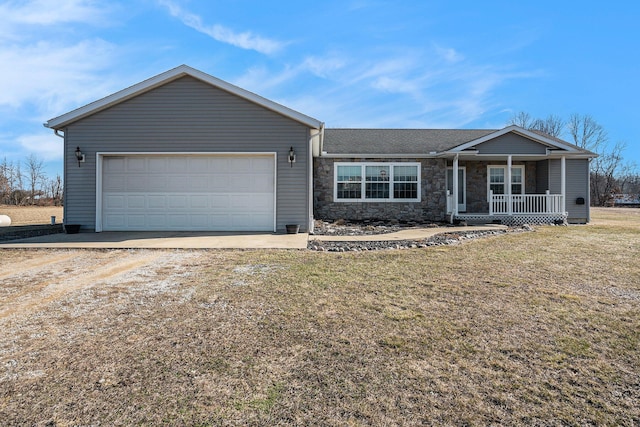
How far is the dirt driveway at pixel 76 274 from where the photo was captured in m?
3.77

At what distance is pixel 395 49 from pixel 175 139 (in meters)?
8.59

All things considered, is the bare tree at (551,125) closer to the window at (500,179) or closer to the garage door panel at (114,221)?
the window at (500,179)

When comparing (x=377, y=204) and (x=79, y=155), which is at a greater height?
(x=79, y=155)

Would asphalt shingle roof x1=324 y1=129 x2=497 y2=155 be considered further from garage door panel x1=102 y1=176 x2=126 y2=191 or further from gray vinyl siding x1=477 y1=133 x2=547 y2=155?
garage door panel x1=102 y1=176 x2=126 y2=191

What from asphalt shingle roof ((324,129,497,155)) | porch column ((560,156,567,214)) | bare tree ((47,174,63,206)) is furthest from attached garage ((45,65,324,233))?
bare tree ((47,174,63,206))

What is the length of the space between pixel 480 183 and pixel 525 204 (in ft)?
6.29

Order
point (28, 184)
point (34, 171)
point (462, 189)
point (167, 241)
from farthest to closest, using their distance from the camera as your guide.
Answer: point (34, 171)
point (28, 184)
point (462, 189)
point (167, 241)

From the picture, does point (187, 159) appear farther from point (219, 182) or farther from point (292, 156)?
point (292, 156)

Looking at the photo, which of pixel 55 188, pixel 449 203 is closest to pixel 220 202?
pixel 449 203

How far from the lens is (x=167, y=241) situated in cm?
802

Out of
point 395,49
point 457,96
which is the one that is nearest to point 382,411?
point 395,49

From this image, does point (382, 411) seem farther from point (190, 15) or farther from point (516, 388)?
point (190, 15)

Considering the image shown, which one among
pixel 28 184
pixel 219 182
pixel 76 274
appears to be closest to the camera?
pixel 76 274

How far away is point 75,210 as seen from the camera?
384 inches
